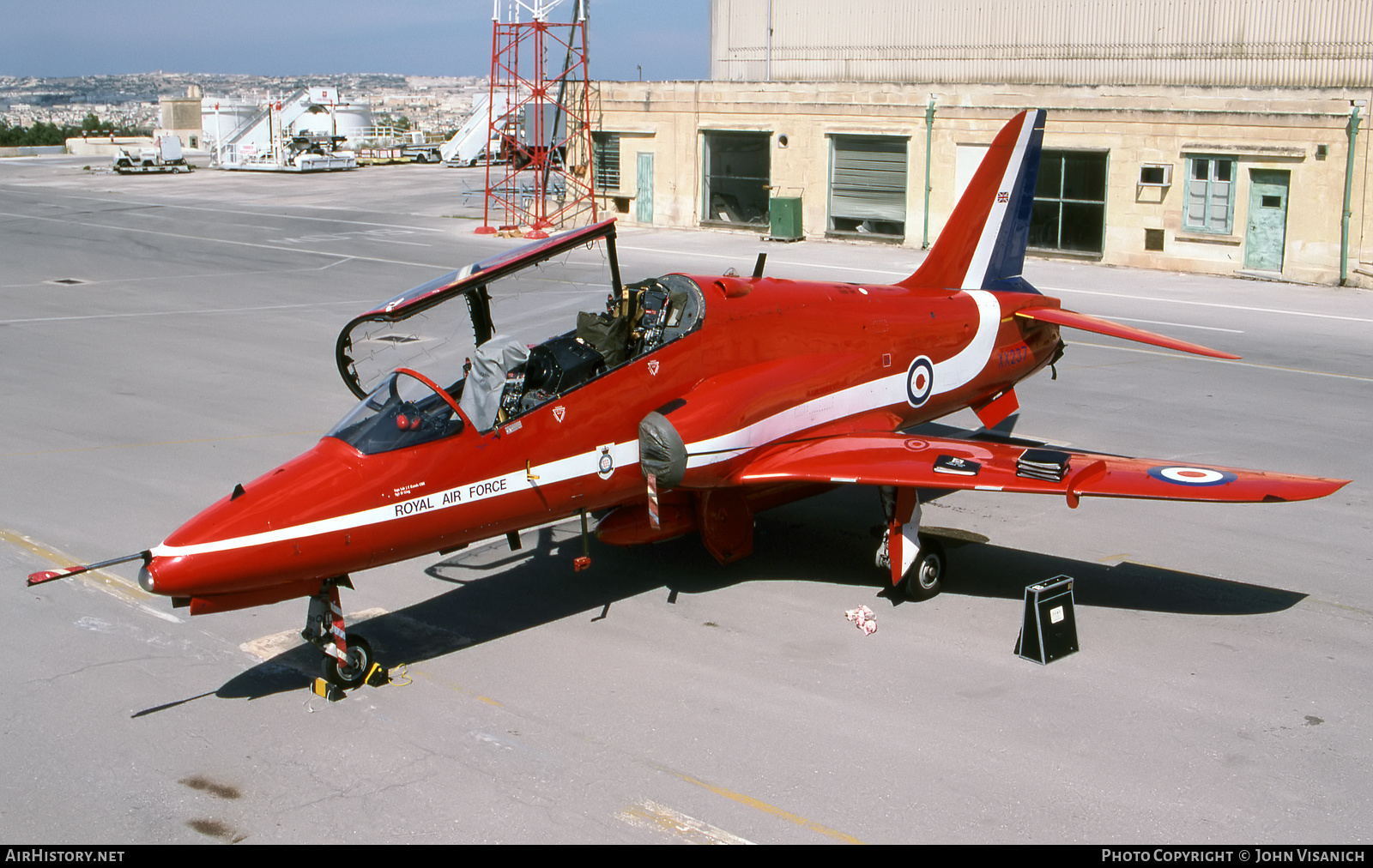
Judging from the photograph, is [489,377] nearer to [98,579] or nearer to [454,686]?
[454,686]

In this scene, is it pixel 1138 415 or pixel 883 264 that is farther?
pixel 883 264

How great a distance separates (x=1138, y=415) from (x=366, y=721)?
42.1 feet

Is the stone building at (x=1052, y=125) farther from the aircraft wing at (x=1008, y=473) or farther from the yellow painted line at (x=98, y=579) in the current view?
the yellow painted line at (x=98, y=579)

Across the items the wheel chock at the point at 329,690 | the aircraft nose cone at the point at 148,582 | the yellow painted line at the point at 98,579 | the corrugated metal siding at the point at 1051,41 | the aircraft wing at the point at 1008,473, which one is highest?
the corrugated metal siding at the point at 1051,41

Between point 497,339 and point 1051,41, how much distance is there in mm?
30551

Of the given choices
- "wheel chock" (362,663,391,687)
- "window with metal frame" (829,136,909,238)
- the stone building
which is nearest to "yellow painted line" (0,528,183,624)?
"wheel chock" (362,663,391,687)

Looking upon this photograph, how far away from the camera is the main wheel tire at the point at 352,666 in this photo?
9.29 metres

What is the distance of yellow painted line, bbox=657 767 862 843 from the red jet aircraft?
275 centimetres

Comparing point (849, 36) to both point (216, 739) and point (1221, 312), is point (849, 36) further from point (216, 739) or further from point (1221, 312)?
point (216, 739)

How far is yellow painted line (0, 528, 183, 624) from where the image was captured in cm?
1123

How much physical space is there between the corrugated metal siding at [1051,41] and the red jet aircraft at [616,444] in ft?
73.2

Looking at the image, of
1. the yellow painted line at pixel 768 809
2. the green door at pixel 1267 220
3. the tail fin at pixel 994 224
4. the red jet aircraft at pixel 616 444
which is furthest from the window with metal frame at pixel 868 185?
the yellow painted line at pixel 768 809

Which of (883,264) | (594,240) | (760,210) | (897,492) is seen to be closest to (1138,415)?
(897,492)
